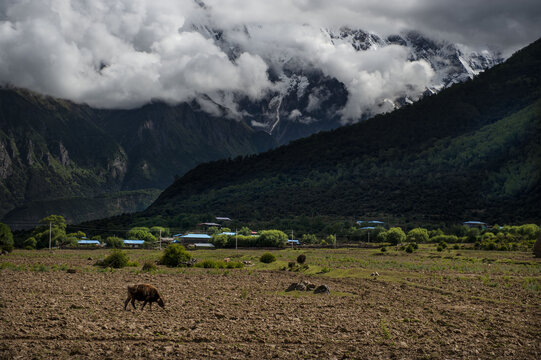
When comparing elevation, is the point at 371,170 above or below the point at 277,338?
above

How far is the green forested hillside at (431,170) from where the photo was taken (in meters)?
124

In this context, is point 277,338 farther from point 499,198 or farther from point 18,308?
point 499,198

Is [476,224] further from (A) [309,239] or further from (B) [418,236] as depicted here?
(A) [309,239]

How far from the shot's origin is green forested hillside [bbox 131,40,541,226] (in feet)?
406

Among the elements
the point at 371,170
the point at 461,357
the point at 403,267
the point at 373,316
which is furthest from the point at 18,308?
the point at 371,170

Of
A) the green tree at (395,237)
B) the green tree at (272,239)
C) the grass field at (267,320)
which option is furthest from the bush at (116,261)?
the green tree at (395,237)

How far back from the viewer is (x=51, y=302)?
67.6 feet

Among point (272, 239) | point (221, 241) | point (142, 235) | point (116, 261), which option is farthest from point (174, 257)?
point (142, 235)

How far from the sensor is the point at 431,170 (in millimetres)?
147500

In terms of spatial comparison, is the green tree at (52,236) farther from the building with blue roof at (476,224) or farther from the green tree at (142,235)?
the building with blue roof at (476,224)

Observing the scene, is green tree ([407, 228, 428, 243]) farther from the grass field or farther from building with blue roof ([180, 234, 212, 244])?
the grass field

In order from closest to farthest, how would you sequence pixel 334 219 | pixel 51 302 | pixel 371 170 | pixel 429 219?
pixel 51 302 < pixel 429 219 < pixel 334 219 < pixel 371 170

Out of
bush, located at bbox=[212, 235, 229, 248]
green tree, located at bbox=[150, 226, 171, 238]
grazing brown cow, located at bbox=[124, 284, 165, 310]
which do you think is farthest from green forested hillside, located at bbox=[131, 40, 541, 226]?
grazing brown cow, located at bbox=[124, 284, 165, 310]

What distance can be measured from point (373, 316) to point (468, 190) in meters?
118
